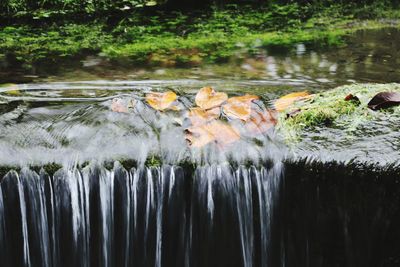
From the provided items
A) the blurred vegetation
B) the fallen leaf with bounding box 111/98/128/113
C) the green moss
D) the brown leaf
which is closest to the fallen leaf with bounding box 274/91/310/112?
the green moss

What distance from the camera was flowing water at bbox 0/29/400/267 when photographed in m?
2.98

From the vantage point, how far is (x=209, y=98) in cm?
374

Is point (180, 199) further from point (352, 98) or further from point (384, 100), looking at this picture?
point (384, 100)

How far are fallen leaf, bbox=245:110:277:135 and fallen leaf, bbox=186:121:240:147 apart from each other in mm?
112

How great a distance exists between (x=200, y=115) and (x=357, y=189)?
110cm

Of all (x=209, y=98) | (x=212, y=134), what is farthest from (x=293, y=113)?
(x=209, y=98)

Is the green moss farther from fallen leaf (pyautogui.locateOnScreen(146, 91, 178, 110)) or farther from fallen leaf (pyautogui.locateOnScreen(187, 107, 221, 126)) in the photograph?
fallen leaf (pyautogui.locateOnScreen(146, 91, 178, 110))

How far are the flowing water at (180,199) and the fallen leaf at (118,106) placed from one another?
0.20 meters

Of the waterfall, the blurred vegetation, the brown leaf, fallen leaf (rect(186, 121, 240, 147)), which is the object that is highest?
the blurred vegetation

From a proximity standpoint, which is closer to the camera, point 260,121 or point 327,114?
point 327,114

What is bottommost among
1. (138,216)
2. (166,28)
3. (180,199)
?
(138,216)

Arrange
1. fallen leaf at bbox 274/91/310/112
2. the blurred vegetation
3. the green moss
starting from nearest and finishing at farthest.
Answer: the green moss, fallen leaf at bbox 274/91/310/112, the blurred vegetation

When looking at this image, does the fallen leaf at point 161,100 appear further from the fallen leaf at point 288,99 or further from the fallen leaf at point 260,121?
the fallen leaf at point 288,99

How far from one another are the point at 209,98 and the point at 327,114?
89 cm
